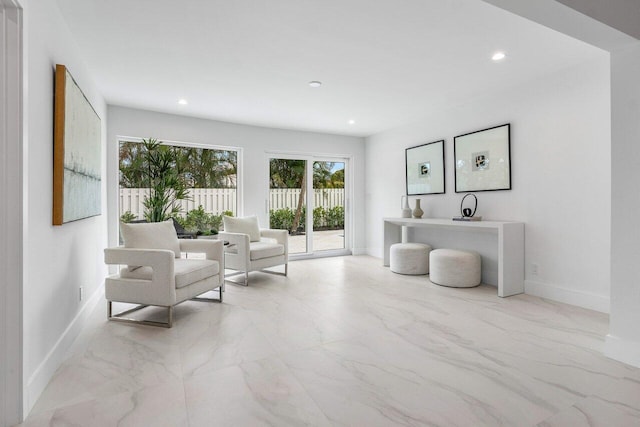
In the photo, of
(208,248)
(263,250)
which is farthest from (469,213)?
(208,248)

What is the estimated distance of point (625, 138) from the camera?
2.00 metres

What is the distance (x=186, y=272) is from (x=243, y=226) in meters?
1.67

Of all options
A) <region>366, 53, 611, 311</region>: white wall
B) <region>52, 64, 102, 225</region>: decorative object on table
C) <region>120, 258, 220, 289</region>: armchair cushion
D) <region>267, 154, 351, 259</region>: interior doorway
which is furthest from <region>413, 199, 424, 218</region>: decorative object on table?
<region>52, 64, 102, 225</region>: decorative object on table

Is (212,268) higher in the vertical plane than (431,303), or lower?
higher

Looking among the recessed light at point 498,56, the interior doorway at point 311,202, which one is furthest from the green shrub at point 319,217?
the recessed light at point 498,56

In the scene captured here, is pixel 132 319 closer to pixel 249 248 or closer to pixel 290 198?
pixel 249 248

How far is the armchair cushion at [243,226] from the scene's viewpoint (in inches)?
173

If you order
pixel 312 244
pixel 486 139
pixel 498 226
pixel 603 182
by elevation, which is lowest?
pixel 312 244

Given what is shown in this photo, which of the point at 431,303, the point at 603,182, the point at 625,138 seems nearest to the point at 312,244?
the point at 431,303

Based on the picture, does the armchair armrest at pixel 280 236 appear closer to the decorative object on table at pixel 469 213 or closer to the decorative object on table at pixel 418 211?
the decorative object on table at pixel 418 211

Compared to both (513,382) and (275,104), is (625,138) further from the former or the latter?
(275,104)

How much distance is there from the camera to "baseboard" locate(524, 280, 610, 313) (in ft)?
9.82

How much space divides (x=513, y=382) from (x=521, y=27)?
8.05 feet
